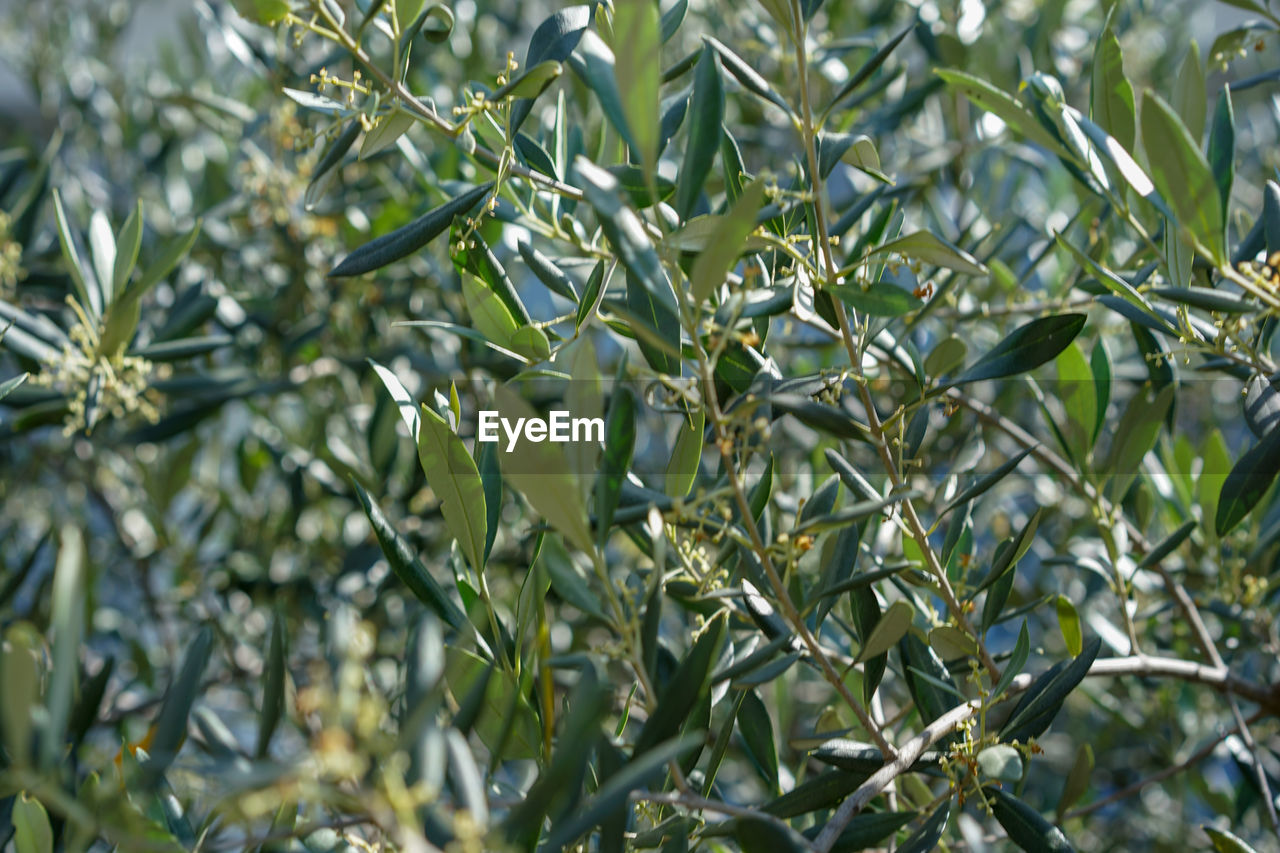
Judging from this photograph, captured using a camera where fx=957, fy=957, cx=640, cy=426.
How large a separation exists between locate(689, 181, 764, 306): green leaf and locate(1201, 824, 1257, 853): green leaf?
531 mm

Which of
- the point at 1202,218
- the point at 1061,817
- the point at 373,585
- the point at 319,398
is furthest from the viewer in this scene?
the point at 319,398

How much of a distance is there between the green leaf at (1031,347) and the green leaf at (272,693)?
0.44 m

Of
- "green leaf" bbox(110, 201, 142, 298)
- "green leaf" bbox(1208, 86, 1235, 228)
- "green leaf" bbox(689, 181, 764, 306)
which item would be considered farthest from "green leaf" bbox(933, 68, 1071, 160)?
"green leaf" bbox(110, 201, 142, 298)

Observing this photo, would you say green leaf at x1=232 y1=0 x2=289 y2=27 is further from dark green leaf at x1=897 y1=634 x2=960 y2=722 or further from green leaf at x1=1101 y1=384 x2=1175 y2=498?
green leaf at x1=1101 y1=384 x2=1175 y2=498

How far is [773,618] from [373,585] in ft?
2.33

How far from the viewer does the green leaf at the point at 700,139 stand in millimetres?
533

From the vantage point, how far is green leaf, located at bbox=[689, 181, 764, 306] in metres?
0.45

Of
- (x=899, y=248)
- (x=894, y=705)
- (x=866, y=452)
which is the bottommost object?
(x=894, y=705)

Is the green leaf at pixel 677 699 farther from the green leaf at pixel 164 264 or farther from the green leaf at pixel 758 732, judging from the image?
the green leaf at pixel 164 264

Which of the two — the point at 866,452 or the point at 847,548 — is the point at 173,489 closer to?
the point at 866,452

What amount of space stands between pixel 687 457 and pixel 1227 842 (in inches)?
18.6

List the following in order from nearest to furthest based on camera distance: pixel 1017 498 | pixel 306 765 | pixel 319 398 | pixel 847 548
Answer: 1. pixel 306 765
2. pixel 847 548
3. pixel 1017 498
4. pixel 319 398

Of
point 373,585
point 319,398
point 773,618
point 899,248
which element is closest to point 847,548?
point 773,618

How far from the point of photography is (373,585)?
120 cm
